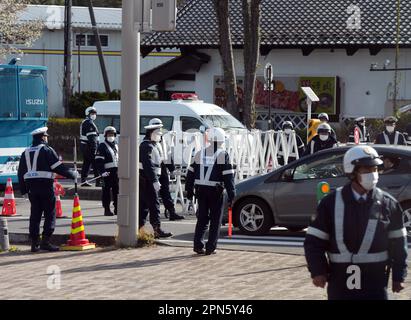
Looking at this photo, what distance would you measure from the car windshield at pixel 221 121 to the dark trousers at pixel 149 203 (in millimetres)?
10491

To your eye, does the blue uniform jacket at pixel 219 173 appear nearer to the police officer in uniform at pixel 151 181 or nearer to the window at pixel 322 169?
the police officer in uniform at pixel 151 181

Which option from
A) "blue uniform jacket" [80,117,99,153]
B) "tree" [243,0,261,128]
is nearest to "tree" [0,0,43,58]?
"tree" [243,0,261,128]

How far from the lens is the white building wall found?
1551 inches

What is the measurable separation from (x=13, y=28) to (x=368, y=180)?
37.1 metres

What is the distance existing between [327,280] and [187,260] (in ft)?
21.2

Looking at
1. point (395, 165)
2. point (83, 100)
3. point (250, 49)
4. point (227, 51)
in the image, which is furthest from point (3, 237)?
point (83, 100)

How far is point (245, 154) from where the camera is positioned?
73.9 ft

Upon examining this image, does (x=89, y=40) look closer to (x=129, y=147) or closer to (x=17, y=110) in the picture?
(x=17, y=110)

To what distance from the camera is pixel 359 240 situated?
22.2 feet

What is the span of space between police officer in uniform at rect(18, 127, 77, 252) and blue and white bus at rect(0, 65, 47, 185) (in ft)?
26.0

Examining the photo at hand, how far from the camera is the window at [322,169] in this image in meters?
15.6

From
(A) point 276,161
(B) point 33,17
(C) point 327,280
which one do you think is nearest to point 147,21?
(C) point 327,280

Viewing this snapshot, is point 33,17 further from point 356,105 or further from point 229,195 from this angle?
point 229,195

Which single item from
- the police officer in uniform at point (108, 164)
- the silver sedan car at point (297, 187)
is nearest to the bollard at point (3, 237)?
the silver sedan car at point (297, 187)
